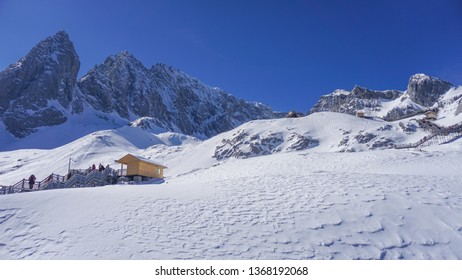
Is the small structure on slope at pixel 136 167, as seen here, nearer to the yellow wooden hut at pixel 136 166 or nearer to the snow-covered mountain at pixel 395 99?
the yellow wooden hut at pixel 136 166

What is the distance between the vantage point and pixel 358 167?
2634 cm

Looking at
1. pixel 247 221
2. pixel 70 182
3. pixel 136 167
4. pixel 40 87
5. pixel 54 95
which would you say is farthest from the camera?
pixel 54 95

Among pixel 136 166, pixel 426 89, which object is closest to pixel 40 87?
pixel 136 166

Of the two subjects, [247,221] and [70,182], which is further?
[70,182]

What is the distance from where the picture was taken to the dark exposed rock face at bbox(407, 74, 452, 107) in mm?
161875

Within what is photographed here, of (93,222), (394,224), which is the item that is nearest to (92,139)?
(93,222)

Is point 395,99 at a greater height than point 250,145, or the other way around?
point 395,99

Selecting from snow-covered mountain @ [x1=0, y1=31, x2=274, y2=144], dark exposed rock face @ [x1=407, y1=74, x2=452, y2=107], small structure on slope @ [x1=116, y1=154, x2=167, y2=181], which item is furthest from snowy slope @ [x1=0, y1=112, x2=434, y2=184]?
dark exposed rock face @ [x1=407, y1=74, x2=452, y2=107]

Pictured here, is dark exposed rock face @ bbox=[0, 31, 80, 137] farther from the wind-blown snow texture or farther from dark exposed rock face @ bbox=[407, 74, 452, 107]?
dark exposed rock face @ bbox=[407, 74, 452, 107]

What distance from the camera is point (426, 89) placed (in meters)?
166

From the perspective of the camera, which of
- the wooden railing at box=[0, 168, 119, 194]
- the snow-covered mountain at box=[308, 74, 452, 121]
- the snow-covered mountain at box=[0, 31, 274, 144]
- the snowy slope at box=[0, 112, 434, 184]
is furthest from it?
the snow-covered mountain at box=[308, 74, 452, 121]

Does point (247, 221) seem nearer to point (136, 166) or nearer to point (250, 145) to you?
point (136, 166)

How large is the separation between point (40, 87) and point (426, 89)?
175756mm

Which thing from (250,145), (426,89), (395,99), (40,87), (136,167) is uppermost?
(395,99)
